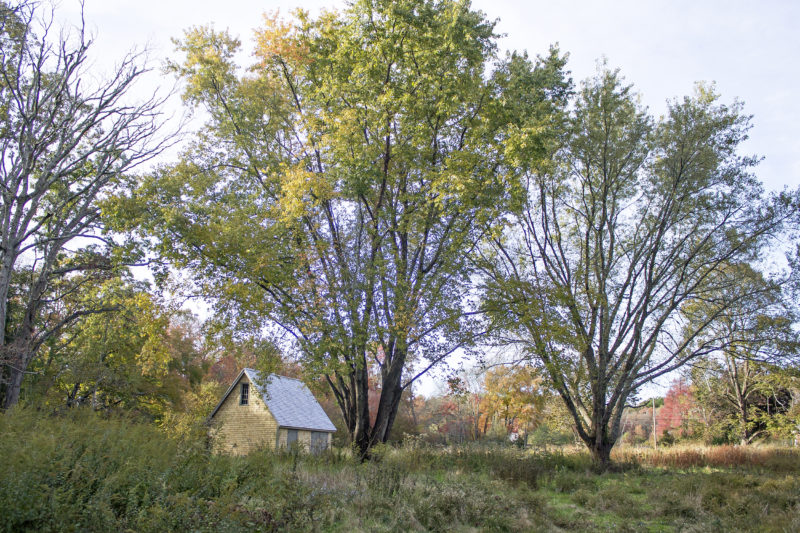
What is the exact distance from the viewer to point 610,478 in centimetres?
1337

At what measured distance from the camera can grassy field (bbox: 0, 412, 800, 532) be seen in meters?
4.75

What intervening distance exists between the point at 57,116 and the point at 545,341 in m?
15.8

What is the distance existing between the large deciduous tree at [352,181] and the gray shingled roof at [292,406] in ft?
47.2

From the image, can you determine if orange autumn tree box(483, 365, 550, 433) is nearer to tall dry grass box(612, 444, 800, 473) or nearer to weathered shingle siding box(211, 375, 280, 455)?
tall dry grass box(612, 444, 800, 473)

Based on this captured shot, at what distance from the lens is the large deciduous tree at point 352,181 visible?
37.3 feet

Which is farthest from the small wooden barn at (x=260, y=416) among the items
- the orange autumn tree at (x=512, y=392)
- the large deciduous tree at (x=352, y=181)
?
the large deciduous tree at (x=352, y=181)

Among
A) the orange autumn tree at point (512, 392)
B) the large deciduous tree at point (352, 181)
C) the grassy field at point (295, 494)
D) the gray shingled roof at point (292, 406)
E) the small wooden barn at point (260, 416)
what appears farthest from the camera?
the gray shingled roof at point (292, 406)

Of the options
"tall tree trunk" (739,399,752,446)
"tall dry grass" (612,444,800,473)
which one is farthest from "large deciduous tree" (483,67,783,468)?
"tall tree trunk" (739,399,752,446)

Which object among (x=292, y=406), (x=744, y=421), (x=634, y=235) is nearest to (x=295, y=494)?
(x=634, y=235)

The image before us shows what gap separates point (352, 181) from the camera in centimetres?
1202

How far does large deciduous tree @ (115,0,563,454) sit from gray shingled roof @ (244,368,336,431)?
1439cm

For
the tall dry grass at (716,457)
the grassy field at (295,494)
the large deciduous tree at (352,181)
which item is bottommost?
the tall dry grass at (716,457)

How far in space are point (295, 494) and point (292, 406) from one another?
24.4 meters

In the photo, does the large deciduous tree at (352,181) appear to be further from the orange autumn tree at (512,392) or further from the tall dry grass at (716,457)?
the orange autumn tree at (512,392)
